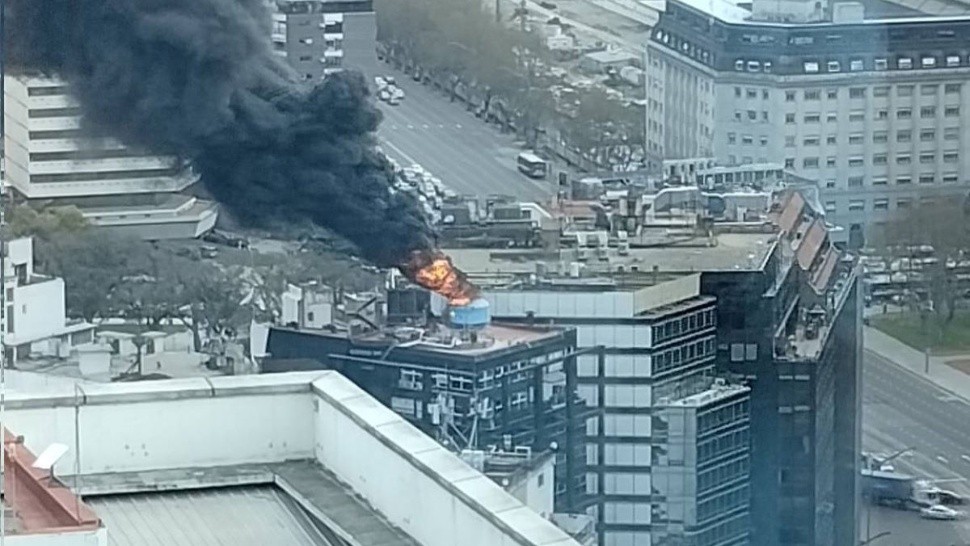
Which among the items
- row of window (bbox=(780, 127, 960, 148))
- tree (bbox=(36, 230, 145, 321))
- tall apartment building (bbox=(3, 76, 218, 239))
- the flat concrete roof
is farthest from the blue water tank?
tall apartment building (bbox=(3, 76, 218, 239))

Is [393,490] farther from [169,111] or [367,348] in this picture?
[169,111]

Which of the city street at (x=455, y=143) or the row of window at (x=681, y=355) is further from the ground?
the city street at (x=455, y=143)

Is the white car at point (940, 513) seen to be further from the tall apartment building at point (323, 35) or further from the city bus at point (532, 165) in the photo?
the tall apartment building at point (323, 35)

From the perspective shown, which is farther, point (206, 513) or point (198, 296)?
point (198, 296)

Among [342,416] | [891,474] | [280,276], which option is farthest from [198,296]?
[342,416]

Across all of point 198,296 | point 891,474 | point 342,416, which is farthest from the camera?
point 198,296

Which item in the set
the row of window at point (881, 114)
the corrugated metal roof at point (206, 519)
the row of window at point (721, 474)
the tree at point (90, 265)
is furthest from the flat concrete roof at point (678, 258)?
the corrugated metal roof at point (206, 519)

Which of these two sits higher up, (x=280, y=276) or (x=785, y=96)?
(x=785, y=96)
